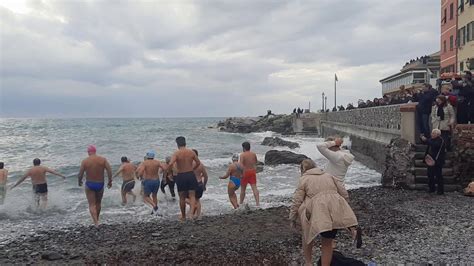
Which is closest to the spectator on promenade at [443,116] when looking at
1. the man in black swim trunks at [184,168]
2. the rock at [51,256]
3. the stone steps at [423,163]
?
the stone steps at [423,163]

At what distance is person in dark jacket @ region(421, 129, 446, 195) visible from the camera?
9906mm

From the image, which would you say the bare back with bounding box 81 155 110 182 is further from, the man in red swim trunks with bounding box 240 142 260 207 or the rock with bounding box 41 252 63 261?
the man in red swim trunks with bounding box 240 142 260 207

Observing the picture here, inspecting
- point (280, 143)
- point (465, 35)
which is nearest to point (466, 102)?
point (465, 35)

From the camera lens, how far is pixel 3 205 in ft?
39.7

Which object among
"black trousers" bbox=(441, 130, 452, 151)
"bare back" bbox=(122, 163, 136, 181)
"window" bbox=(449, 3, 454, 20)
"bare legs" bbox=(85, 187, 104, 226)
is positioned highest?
"window" bbox=(449, 3, 454, 20)

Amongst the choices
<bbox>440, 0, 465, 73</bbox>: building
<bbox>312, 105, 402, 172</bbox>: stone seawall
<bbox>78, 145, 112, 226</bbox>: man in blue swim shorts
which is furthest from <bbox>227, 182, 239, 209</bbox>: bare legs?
<bbox>440, 0, 465, 73</bbox>: building

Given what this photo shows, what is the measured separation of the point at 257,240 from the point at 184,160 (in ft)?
9.45

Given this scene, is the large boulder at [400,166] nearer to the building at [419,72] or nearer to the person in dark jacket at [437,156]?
the person in dark jacket at [437,156]

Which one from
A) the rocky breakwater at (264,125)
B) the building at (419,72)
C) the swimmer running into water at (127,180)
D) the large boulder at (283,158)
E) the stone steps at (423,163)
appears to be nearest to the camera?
the stone steps at (423,163)

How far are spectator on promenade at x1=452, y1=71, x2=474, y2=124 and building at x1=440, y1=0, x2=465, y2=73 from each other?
23.5 metres

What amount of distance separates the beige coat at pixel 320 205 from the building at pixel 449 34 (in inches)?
1223

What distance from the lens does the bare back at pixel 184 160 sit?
30.4 feet

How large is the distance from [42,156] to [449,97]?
26744 millimetres

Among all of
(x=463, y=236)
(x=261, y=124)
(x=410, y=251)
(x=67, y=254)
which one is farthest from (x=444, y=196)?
(x=261, y=124)
